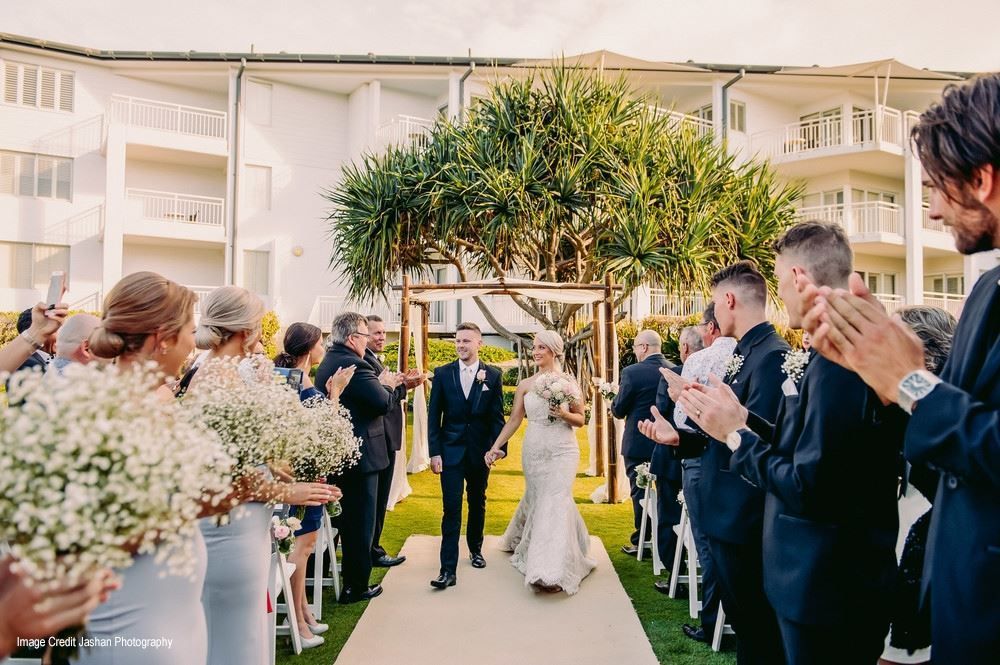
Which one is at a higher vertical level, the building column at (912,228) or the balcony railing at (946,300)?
the building column at (912,228)

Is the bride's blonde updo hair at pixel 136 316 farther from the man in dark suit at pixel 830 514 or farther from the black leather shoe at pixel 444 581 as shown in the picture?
the black leather shoe at pixel 444 581

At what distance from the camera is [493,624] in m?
5.55

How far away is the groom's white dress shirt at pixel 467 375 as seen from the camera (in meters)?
7.08

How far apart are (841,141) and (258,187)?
23.9m

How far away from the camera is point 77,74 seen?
2459 cm

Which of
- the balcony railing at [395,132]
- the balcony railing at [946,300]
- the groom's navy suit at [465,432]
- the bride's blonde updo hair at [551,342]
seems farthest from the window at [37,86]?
the balcony railing at [946,300]

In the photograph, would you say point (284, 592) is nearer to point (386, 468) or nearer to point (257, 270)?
point (386, 468)

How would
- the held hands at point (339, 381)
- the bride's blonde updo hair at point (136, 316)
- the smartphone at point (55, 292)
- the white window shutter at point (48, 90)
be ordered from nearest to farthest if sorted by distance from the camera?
the bride's blonde updo hair at point (136, 316) → the smartphone at point (55, 292) → the held hands at point (339, 381) → the white window shutter at point (48, 90)

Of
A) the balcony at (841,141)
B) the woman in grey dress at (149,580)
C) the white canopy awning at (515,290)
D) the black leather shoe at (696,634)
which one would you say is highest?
the balcony at (841,141)

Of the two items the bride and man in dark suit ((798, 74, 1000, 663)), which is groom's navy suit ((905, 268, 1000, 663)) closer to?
man in dark suit ((798, 74, 1000, 663))

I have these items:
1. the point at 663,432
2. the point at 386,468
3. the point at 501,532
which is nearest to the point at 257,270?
the point at 501,532

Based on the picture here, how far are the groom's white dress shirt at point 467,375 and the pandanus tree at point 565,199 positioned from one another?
8549 millimetres

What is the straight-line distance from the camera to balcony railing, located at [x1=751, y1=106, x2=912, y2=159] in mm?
24719

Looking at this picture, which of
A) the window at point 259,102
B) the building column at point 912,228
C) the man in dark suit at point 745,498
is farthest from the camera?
the window at point 259,102
